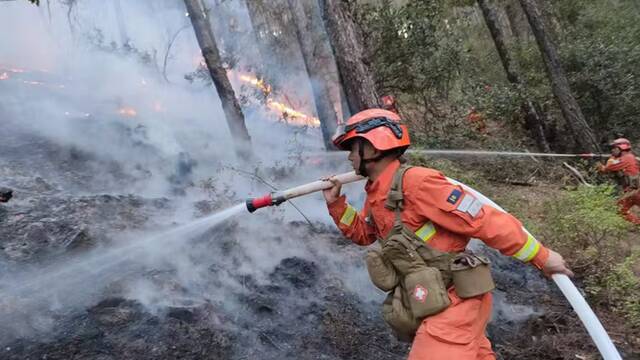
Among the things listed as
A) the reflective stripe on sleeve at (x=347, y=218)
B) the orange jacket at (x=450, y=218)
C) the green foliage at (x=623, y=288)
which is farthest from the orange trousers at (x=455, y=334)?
the green foliage at (x=623, y=288)

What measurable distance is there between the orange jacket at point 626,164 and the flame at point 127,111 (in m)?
10.1

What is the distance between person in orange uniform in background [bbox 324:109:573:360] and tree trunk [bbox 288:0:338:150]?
791 cm

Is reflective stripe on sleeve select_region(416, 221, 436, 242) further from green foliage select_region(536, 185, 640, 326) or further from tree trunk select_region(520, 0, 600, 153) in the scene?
tree trunk select_region(520, 0, 600, 153)

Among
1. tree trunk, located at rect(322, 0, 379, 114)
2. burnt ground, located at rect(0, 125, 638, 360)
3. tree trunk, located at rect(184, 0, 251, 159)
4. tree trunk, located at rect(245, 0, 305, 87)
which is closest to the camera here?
burnt ground, located at rect(0, 125, 638, 360)

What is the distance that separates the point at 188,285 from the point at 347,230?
1.98 m

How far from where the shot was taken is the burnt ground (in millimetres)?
3699

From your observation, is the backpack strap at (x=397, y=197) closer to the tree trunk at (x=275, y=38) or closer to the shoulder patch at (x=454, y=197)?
the shoulder patch at (x=454, y=197)

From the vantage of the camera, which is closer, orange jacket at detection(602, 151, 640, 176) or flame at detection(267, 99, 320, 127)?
orange jacket at detection(602, 151, 640, 176)

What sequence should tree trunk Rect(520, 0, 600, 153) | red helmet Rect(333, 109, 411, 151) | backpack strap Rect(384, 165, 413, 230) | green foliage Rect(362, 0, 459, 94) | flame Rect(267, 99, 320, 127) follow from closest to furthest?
backpack strap Rect(384, 165, 413, 230)
red helmet Rect(333, 109, 411, 151)
green foliage Rect(362, 0, 459, 94)
tree trunk Rect(520, 0, 600, 153)
flame Rect(267, 99, 320, 127)

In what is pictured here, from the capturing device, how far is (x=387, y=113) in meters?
2.93

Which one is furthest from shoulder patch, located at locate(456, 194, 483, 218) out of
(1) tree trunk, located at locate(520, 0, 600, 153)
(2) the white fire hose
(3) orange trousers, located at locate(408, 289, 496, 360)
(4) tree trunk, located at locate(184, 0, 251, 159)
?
(1) tree trunk, located at locate(520, 0, 600, 153)

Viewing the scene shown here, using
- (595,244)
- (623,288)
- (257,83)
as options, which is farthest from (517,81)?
(623,288)

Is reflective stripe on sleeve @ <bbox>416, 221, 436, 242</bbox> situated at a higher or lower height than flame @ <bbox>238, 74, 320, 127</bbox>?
lower

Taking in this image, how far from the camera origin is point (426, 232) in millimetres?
2693
